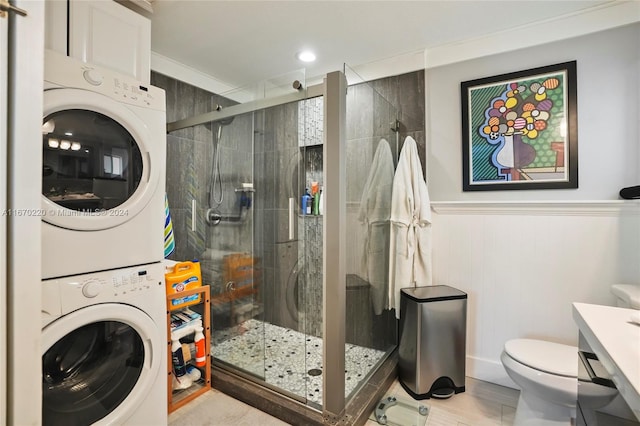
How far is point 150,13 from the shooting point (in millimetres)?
1769

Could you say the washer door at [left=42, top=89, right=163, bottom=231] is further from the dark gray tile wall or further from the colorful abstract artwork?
the colorful abstract artwork

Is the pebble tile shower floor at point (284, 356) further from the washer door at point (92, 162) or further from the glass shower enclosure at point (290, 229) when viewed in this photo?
the washer door at point (92, 162)

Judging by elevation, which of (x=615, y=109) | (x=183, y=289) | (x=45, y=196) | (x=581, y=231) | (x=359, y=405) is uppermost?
(x=615, y=109)

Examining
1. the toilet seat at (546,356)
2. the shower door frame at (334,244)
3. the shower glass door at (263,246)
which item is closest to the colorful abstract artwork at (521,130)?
the toilet seat at (546,356)

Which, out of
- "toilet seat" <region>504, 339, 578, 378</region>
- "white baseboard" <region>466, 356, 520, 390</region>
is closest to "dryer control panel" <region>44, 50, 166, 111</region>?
"toilet seat" <region>504, 339, 578, 378</region>

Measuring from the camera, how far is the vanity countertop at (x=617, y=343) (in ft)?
1.96

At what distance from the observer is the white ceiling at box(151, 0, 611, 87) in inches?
66.9

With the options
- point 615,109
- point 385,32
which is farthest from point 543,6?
point 385,32

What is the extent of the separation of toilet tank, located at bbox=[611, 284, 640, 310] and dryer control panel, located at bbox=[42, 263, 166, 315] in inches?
89.9

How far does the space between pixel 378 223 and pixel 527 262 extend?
97 centimetres

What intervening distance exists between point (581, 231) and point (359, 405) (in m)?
1.63

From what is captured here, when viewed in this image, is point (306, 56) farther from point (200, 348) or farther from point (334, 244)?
point (200, 348)

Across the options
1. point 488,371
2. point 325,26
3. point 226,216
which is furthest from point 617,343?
point 325,26

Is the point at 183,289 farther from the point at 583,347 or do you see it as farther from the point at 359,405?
the point at 583,347
